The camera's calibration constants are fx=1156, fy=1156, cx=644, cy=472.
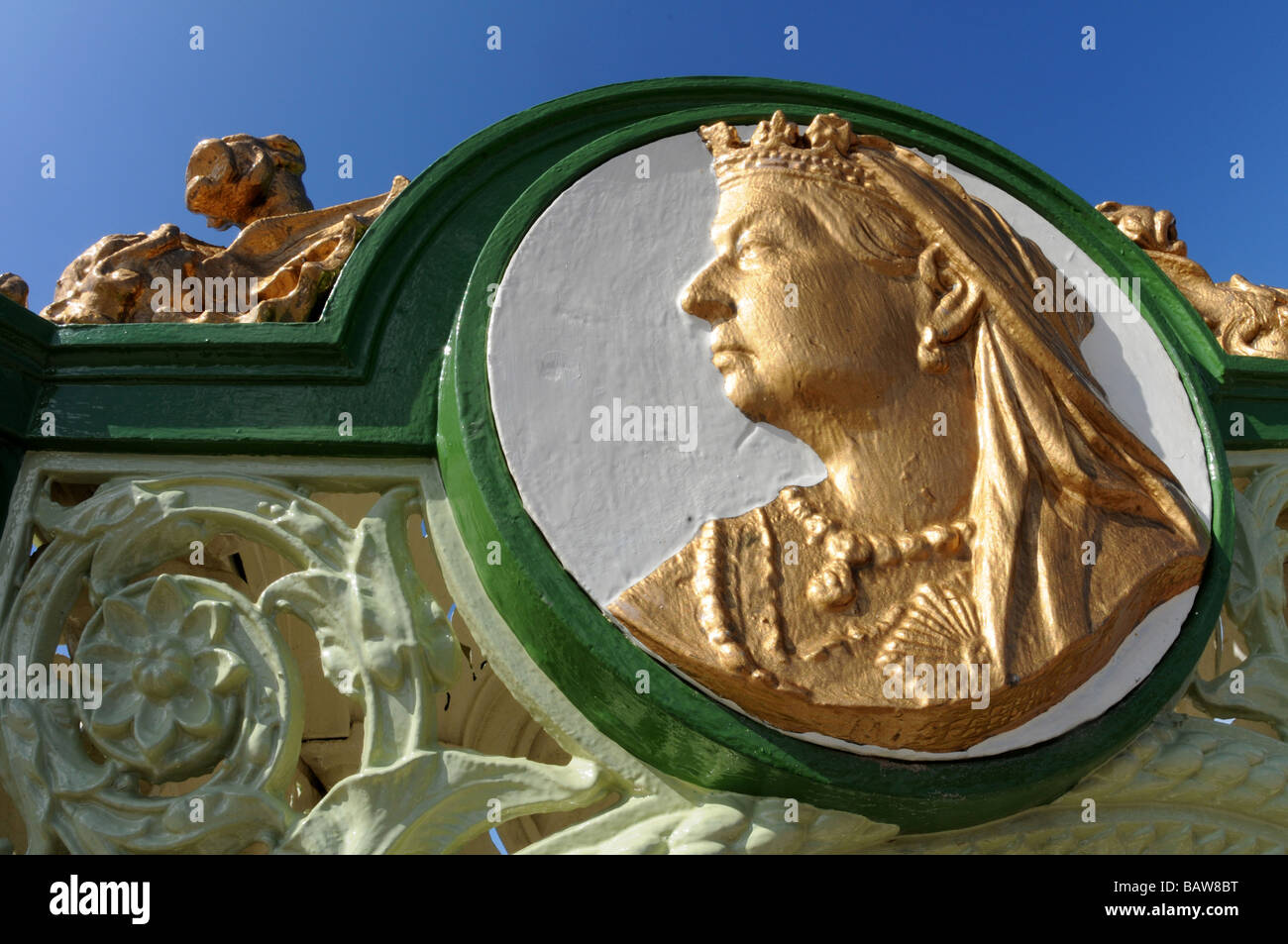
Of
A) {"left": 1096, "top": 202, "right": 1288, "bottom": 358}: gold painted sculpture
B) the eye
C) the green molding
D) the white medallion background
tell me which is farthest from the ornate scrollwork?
{"left": 1096, "top": 202, "right": 1288, "bottom": 358}: gold painted sculpture

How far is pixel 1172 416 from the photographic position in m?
2.48

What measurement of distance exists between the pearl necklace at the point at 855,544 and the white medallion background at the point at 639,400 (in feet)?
0.28

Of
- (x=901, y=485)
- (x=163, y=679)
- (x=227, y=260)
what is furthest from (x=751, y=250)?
(x=163, y=679)

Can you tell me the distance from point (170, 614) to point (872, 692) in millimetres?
1222

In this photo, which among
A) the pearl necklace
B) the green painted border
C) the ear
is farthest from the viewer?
the ear

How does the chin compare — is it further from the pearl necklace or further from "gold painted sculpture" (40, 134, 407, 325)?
"gold painted sculpture" (40, 134, 407, 325)

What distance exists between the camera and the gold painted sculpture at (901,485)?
1.88 meters

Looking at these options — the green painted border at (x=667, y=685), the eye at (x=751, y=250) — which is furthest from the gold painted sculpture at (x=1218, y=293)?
the eye at (x=751, y=250)

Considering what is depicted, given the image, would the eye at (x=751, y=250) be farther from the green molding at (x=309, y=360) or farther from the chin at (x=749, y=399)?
the green molding at (x=309, y=360)

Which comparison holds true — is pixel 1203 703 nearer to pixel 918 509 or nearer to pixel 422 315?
pixel 918 509

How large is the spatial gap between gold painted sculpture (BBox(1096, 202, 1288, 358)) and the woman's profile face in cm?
102

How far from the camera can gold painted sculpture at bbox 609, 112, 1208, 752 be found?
1877 millimetres

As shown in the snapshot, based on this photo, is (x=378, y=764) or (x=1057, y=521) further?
(x=1057, y=521)

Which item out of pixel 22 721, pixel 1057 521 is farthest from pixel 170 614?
pixel 1057 521
